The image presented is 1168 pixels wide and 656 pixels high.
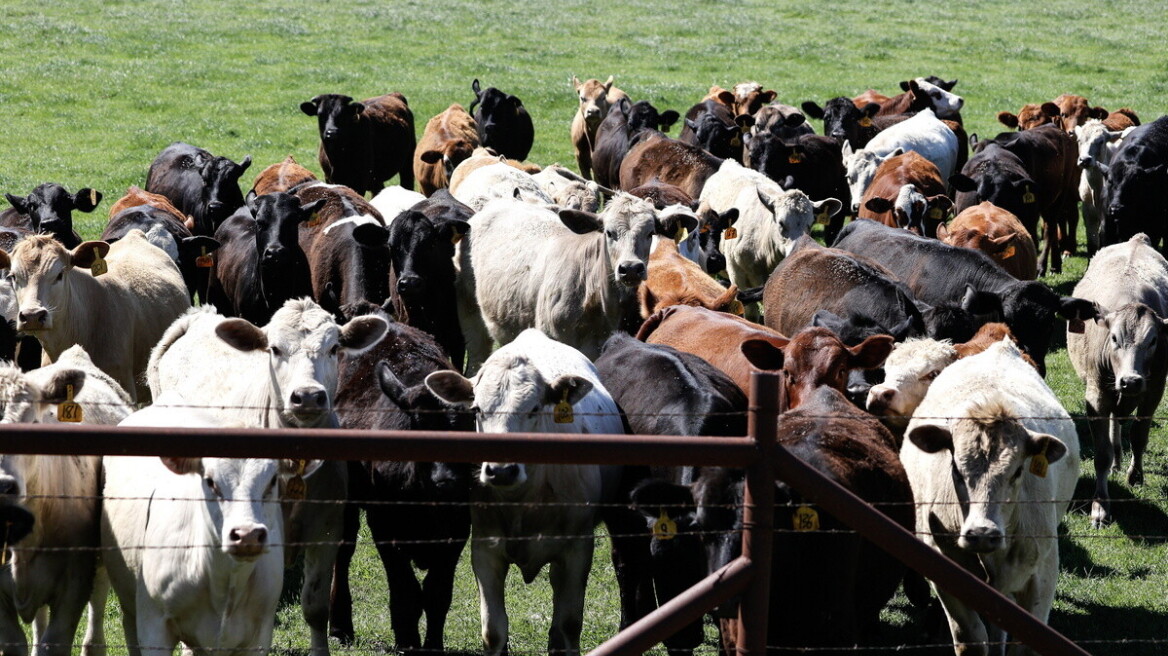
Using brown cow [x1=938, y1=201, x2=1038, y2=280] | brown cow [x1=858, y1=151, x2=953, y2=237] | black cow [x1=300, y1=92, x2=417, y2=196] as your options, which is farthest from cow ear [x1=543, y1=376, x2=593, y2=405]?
black cow [x1=300, y1=92, x2=417, y2=196]

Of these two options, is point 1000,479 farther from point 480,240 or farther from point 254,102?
point 254,102

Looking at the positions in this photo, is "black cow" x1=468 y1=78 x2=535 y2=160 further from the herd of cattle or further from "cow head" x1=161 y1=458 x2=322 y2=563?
"cow head" x1=161 y1=458 x2=322 y2=563

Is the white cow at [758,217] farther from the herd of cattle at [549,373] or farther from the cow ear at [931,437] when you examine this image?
the cow ear at [931,437]

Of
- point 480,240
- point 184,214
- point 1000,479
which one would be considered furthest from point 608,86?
point 1000,479

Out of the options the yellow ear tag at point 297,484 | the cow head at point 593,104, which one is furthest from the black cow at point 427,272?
the cow head at point 593,104

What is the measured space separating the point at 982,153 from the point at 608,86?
6.69 meters

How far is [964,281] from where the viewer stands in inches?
380

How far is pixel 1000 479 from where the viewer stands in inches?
209

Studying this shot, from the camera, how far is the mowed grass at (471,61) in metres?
19.8

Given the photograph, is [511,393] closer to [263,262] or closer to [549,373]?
[549,373]

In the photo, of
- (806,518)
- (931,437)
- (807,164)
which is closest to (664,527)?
(806,518)

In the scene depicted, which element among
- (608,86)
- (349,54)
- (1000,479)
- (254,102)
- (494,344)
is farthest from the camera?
(349,54)

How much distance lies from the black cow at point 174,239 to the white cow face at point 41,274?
160 cm

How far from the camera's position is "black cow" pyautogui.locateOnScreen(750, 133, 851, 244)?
1496 cm
